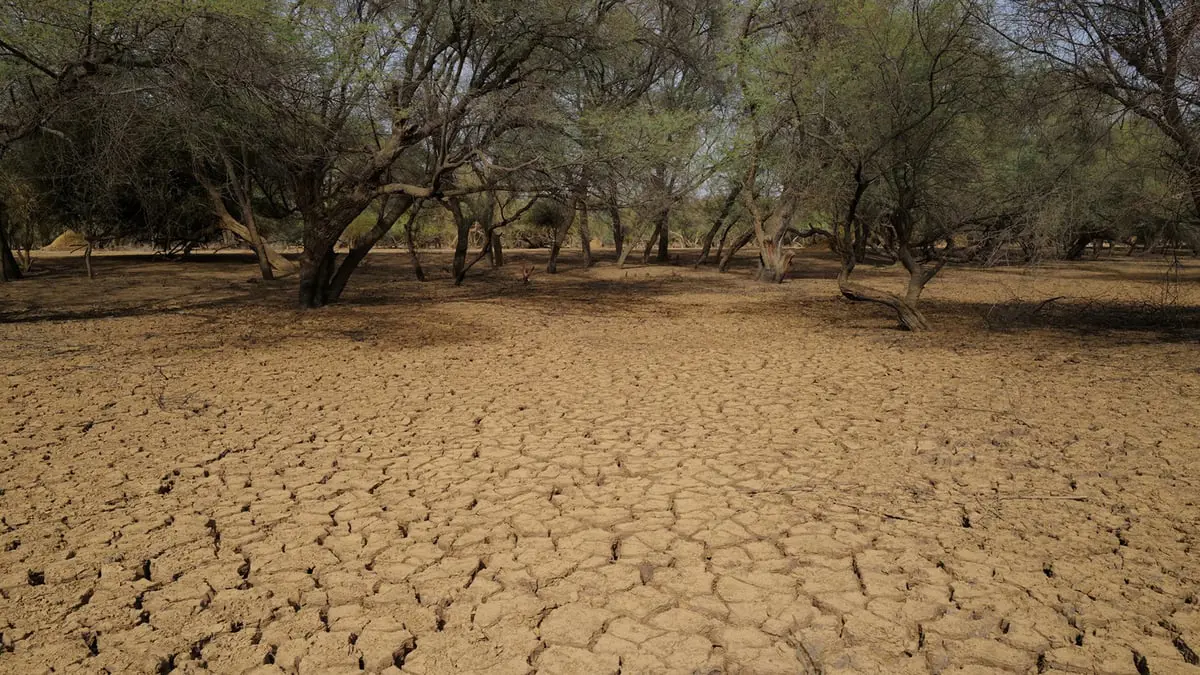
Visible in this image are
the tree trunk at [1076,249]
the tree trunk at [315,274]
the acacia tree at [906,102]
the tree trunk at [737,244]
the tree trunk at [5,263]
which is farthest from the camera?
the tree trunk at [1076,249]

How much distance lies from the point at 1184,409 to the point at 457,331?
8.04 meters

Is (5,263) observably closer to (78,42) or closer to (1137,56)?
(78,42)

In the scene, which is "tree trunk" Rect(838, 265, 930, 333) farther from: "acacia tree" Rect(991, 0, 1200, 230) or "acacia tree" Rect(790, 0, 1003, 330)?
"acacia tree" Rect(991, 0, 1200, 230)

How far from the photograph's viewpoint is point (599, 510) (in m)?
3.66

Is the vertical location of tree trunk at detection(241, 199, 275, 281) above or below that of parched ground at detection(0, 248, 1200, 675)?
above

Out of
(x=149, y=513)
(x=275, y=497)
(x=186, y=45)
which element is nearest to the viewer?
(x=149, y=513)

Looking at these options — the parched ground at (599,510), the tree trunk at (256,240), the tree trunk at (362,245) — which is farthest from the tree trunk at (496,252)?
the parched ground at (599,510)

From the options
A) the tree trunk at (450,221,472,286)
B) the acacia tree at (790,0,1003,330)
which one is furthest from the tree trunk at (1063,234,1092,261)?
the tree trunk at (450,221,472,286)

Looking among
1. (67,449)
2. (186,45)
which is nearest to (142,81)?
(186,45)

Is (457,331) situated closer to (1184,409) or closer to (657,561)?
(657,561)

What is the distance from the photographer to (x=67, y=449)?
4492 mm

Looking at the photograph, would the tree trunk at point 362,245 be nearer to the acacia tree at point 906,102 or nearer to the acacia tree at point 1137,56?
the acacia tree at point 906,102

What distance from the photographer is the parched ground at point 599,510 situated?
2518 mm

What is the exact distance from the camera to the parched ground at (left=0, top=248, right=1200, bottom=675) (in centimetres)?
252
